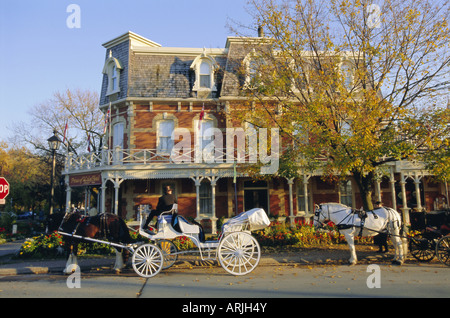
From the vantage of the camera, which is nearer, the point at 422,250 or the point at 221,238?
the point at 221,238

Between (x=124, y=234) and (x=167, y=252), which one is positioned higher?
(x=124, y=234)

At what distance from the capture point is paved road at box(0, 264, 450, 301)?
20.6 feet

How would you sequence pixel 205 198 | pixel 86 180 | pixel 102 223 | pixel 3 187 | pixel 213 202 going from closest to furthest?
1. pixel 102 223
2. pixel 3 187
3. pixel 213 202
4. pixel 86 180
5. pixel 205 198

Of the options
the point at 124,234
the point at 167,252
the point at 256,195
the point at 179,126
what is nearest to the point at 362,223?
the point at 167,252

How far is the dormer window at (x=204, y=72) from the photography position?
730 inches

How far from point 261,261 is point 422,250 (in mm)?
4781

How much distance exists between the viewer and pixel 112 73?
63.5 ft

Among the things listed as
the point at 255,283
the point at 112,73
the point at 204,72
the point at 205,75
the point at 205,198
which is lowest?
the point at 255,283

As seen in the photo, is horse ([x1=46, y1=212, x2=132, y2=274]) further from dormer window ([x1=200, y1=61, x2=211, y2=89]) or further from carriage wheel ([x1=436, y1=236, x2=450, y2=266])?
dormer window ([x1=200, y1=61, x2=211, y2=89])

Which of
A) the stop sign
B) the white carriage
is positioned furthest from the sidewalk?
the stop sign

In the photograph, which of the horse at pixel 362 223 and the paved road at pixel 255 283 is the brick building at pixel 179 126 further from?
the paved road at pixel 255 283

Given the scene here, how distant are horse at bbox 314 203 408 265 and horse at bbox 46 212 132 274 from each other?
558 cm

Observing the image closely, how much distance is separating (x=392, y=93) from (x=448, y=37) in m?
2.36

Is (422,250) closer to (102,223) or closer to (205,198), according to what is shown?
(102,223)
